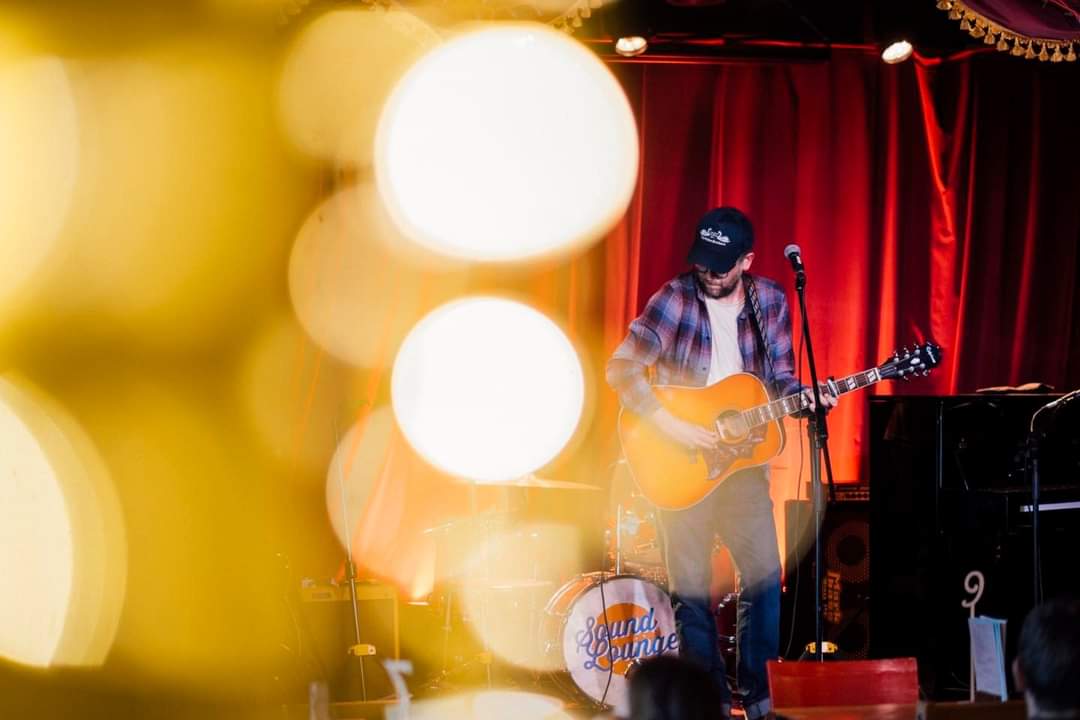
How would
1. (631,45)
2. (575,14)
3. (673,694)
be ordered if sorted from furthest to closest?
1. (631,45)
2. (575,14)
3. (673,694)

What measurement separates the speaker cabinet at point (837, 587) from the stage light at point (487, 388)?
1535 mm

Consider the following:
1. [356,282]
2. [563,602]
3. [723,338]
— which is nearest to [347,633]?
[563,602]

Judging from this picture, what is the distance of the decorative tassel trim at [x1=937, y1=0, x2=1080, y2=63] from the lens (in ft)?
18.4

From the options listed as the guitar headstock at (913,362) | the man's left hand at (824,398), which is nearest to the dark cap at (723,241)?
the man's left hand at (824,398)

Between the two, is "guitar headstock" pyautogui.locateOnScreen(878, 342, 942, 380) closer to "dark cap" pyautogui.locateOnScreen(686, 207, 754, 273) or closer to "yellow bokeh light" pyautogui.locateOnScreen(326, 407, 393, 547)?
"dark cap" pyautogui.locateOnScreen(686, 207, 754, 273)

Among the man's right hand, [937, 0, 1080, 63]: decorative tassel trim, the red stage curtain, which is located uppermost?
[937, 0, 1080, 63]: decorative tassel trim

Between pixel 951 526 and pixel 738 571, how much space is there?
1.21 metres

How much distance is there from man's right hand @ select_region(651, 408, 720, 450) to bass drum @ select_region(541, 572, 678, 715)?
1.02 metres

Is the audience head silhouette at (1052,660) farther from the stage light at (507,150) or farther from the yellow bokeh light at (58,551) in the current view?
the stage light at (507,150)

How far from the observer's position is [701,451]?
4453mm

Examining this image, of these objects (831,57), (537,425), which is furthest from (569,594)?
(831,57)

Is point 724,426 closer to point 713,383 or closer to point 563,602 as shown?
point 713,383

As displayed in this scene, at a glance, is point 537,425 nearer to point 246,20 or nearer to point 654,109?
point 654,109

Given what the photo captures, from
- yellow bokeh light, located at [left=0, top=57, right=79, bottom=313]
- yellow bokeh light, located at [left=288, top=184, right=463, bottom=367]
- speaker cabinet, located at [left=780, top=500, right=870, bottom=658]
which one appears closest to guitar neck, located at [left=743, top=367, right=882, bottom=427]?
speaker cabinet, located at [left=780, top=500, right=870, bottom=658]
